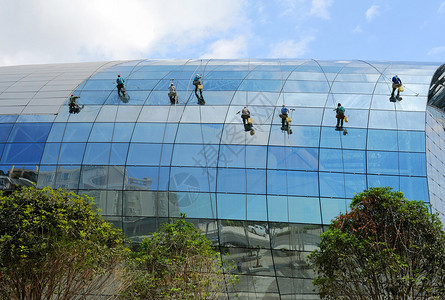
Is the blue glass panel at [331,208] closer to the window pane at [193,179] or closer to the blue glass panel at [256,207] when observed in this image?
the blue glass panel at [256,207]

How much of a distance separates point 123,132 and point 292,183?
11.9m

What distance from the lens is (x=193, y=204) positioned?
27906mm

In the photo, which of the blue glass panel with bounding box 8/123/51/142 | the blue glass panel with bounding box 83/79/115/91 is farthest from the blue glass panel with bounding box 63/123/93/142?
the blue glass panel with bounding box 83/79/115/91

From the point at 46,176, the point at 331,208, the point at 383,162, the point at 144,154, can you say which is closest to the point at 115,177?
the point at 144,154

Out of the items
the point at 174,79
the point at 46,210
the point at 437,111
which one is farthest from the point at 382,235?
the point at 174,79

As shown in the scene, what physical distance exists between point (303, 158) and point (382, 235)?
9159 millimetres

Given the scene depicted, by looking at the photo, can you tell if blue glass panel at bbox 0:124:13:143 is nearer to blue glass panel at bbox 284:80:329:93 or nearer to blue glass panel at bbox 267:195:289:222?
blue glass panel at bbox 267:195:289:222

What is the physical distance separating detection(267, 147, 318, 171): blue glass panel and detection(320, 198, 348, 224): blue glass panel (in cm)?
227

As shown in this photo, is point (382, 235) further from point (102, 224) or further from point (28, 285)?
point (28, 285)

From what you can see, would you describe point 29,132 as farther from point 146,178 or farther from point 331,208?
point 331,208

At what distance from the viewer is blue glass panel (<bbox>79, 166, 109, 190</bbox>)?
29056 millimetres

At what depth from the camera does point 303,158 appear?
28500mm

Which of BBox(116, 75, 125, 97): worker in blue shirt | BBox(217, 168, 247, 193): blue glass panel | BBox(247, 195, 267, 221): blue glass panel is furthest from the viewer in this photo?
BBox(116, 75, 125, 97): worker in blue shirt

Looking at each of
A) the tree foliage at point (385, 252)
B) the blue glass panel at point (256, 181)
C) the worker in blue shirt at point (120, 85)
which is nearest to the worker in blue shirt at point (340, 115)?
the blue glass panel at point (256, 181)
